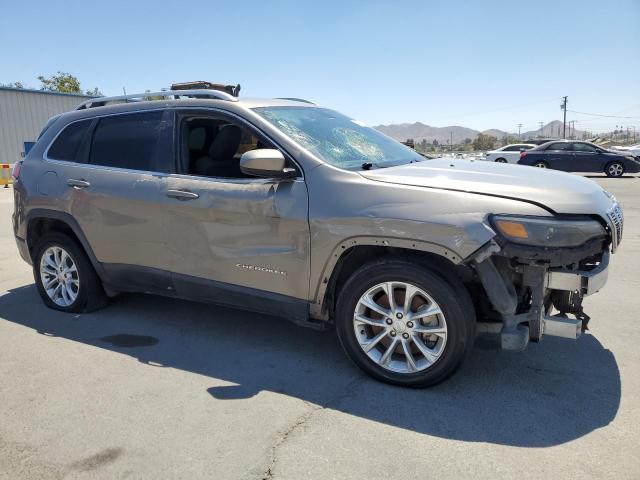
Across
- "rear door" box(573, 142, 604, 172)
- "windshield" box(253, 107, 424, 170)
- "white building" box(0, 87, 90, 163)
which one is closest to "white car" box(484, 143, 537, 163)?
"rear door" box(573, 142, 604, 172)

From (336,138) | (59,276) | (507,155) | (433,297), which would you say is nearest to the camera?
(433,297)

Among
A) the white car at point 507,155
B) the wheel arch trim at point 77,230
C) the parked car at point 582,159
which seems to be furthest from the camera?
the white car at point 507,155

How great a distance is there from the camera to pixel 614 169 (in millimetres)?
20688

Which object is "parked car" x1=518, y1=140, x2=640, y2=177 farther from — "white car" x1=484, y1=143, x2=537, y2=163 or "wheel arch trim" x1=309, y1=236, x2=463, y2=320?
"wheel arch trim" x1=309, y1=236, x2=463, y2=320

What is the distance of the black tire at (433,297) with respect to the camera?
10.5ft

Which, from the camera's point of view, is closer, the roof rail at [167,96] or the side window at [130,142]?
the roof rail at [167,96]

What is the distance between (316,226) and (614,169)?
20773mm

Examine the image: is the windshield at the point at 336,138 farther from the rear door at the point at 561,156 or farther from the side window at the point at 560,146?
the side window at the point at 560,146

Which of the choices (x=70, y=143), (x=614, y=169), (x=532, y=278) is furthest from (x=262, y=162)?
(x=614, y=169)

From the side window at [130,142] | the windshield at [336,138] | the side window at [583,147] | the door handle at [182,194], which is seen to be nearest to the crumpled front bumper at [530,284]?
the windshield at [336,138]

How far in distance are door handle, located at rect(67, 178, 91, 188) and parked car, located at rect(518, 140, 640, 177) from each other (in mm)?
19210

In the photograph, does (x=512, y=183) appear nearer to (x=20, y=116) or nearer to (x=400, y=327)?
(x=400, y=327)

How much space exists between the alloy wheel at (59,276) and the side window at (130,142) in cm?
97

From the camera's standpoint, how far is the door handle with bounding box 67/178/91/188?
4589 mm
